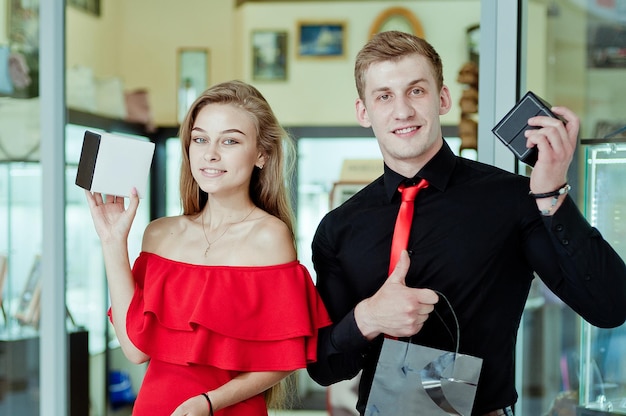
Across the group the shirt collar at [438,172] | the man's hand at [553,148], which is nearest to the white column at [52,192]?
the shirt collar at [438,172]

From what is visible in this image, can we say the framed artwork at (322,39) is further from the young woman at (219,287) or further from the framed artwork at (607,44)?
the young woman at (219,287)

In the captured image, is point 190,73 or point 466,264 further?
point 190,73

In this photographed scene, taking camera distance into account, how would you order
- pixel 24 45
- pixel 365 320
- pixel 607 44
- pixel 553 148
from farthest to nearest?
pixel 24 45
pixel 607 44
pixel 365 320
pixel 553 148

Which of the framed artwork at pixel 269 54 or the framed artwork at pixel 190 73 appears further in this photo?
the framed artwork at pixel 190 73

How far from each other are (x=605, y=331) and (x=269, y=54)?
3923mm

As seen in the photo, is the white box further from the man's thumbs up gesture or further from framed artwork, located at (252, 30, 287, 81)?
framed artwork, located at (252, 30, 287, 81)

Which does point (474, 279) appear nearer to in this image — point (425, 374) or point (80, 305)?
point (425, 374)

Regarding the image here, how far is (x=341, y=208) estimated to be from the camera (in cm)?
164

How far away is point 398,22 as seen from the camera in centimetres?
550

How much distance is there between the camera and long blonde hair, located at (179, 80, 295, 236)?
1641mm

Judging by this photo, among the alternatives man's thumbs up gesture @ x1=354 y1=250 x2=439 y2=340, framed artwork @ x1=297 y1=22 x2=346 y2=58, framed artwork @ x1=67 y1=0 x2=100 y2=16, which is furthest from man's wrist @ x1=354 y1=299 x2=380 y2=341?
framed artwork @ x1=67 y1=0 x2=100 y2=16

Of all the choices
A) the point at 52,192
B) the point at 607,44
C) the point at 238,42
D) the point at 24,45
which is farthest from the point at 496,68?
the point at 238,42

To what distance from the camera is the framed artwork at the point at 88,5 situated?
5.55m

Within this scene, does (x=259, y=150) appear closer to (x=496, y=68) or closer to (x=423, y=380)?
(x=423, y=380)
